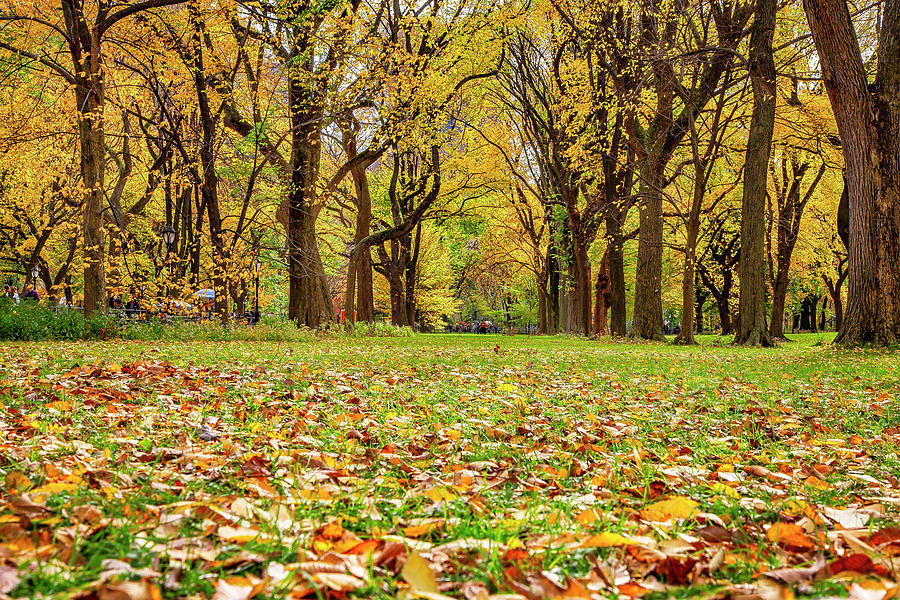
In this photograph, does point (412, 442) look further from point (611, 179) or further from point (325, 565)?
point (611, 179)

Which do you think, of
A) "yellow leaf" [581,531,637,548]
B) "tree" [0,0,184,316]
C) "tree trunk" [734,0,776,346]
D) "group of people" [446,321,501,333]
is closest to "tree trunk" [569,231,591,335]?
"tree trunk" [734,0,776,346]

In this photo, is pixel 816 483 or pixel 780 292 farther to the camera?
pixel 780 292

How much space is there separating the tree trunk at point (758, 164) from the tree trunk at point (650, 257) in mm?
3170

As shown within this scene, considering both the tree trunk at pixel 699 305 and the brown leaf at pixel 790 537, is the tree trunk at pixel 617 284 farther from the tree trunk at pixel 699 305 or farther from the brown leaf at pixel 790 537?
the tree trunk at pixel 699 305

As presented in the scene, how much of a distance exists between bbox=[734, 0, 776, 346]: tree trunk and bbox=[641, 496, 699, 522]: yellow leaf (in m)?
13.7

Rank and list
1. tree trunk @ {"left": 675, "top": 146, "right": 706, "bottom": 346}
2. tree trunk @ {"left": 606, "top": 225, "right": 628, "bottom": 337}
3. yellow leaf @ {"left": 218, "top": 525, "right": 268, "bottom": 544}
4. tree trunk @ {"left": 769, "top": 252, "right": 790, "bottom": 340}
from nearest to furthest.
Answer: yellow leaf @ {"left": 218, "top": 525, "right": 268, "bottom": 544} < tree trunk @ {"left": 675, "top": 146, "right": 706, "bottom": 346} < tree trunk @ {"left": 606, "top": 225, "right": 628, "bottom": 337} < tree trunk @ {"left": 769, "top": 252, "right": 790, "bottom": 340}

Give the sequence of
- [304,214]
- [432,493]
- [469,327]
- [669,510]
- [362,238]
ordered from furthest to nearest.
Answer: [469,327] → [362,238] → [304,214] → [432,493] → [669,510]

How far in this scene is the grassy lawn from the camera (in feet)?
5.33

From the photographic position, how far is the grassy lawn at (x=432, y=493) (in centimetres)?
163

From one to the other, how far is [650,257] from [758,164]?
4214 mm

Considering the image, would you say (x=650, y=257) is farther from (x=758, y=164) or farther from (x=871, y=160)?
(x=871, y=160)

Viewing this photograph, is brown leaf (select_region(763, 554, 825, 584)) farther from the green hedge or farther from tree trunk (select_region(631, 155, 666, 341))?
tree trunk (select_region(631, 155, 666, 341))

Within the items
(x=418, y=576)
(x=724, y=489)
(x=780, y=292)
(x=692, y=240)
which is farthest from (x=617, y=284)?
(x=418, y=576)

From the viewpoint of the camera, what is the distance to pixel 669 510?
2.36 meters
